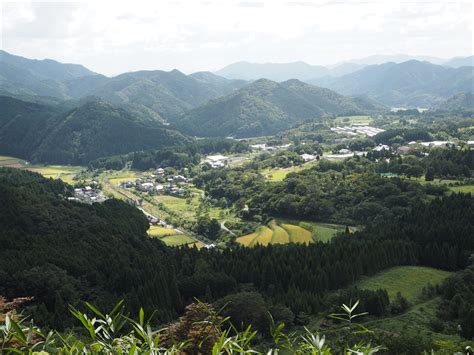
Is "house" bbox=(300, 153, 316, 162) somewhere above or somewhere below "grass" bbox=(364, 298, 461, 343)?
above

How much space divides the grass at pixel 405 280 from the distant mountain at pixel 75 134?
120 meters

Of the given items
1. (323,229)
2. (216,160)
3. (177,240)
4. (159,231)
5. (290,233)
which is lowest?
(177,240)

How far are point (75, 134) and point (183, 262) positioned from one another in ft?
400

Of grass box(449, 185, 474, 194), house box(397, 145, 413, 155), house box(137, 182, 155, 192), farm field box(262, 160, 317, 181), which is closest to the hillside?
house box(137, 182, 155, 192)

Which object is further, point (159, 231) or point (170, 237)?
point (159, 231)

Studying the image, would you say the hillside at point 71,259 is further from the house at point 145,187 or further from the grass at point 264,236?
the house at point 145,187

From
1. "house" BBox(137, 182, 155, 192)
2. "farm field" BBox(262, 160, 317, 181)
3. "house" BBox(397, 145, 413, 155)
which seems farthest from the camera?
"house" BBox(397, 145, 413, 155)

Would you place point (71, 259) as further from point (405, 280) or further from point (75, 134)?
point (75, 134)

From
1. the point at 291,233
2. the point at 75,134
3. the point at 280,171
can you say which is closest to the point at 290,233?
the point at 291,233

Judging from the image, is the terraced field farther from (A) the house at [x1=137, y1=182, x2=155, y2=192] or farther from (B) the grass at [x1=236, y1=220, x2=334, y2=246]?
(A) the house at [x1=137, y1=182, x2=155, y2=192]

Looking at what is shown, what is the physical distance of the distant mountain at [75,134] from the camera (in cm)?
14562

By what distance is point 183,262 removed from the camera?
1667 inches

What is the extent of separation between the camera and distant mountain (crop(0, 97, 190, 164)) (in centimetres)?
14562

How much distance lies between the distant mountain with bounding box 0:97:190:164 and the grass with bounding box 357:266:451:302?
120 m
